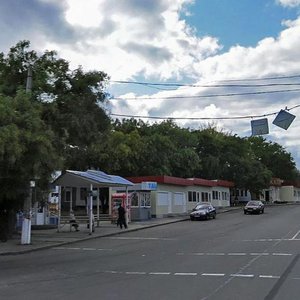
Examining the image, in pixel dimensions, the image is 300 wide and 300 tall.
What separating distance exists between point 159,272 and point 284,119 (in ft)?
45.4

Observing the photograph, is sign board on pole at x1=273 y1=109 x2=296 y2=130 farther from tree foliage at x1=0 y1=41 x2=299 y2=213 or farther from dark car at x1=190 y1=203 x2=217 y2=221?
dark car at x1=190 y1=203 x2=217 y2=221

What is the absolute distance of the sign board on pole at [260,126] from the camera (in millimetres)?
25361

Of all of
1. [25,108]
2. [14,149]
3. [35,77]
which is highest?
[35,77]

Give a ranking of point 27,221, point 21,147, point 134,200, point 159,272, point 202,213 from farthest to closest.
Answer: point 134,200
point 202,213
point 27,221
point 21,147
point 159,272

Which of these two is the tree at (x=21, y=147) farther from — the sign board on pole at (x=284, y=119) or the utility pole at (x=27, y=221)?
the sign board on pole at (x=284, y=119)

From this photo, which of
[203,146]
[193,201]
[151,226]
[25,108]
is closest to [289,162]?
[203,146]

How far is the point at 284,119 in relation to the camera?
24.5 meters

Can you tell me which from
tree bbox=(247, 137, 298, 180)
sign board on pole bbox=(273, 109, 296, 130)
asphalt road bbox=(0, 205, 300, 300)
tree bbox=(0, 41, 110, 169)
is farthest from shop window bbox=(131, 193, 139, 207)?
tree bbox=(247, 137, 298, 180)

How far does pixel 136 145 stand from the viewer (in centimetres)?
5288

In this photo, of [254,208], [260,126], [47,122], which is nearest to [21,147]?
[47,122]

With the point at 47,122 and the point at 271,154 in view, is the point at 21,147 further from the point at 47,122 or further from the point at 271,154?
the point at 271,154

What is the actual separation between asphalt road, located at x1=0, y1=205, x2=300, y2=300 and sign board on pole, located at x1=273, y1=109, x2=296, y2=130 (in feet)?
20.6

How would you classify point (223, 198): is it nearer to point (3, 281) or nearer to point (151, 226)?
point (151, 226)

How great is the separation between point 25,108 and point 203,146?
5561 cm
